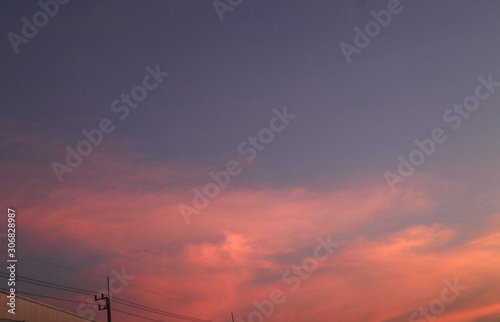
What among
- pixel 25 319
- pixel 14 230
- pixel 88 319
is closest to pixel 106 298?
pixel 88 319

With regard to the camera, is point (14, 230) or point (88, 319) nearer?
point (14, 230)

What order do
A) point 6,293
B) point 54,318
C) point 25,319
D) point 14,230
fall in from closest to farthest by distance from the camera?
point 14,230, point 6,293, point 25,319, point 54,318

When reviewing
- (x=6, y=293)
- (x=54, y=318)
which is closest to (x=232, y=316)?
(x=54, y=318)

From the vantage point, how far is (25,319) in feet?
114

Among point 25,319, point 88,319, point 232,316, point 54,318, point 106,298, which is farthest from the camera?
point 232,316

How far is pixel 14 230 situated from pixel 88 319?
18652mm

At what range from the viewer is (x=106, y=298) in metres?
48.8

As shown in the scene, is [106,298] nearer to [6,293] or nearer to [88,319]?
[88,319]

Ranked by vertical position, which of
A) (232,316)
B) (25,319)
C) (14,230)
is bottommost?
(25,319)

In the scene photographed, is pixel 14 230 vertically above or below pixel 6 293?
above

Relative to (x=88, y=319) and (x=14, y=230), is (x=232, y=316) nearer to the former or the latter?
(x=88, y=319)

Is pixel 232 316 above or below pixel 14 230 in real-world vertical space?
above

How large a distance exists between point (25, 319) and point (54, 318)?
389 cm

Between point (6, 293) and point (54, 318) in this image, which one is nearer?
point (6, 293)
